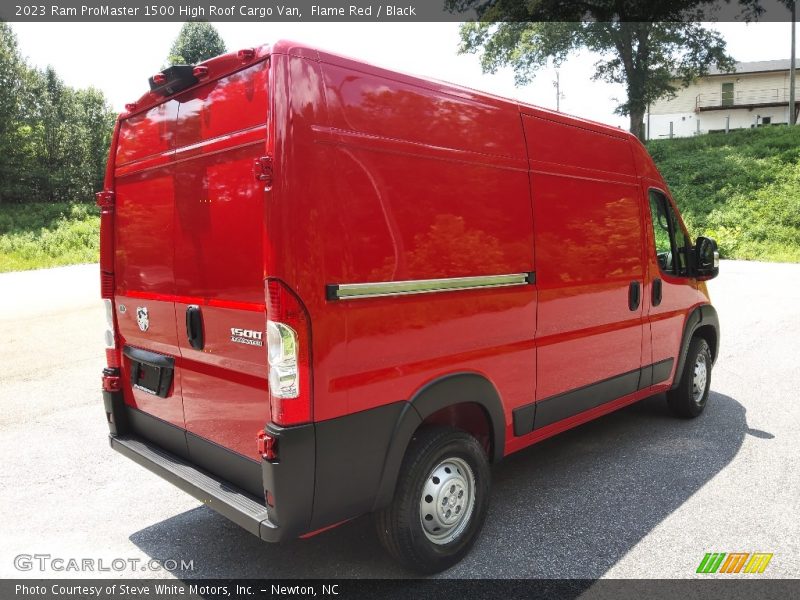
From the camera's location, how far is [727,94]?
47188 millimetres

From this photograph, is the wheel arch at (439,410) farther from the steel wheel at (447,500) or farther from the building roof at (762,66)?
the building roof at (762,66)

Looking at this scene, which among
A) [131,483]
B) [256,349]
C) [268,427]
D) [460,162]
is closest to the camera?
[268,427]

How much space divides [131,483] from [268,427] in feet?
7.43

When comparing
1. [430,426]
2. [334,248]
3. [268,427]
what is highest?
[334,248]

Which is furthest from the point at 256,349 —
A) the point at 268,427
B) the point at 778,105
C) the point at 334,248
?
the point at 778,105

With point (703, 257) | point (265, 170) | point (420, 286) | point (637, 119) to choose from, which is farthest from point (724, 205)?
point (265, 170)

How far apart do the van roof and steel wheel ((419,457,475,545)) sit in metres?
1.93

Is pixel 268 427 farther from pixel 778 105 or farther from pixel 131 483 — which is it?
pixel 778 105

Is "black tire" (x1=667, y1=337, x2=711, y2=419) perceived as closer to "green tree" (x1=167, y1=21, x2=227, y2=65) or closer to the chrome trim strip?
the chrome trim strip

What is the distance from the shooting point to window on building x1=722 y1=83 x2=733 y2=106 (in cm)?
4709

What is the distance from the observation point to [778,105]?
4531 centimetres

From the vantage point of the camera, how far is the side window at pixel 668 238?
4773 millimetres

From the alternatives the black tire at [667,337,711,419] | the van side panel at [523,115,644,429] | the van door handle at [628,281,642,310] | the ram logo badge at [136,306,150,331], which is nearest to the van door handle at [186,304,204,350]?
the ram logo badge at [136,306,150,331]

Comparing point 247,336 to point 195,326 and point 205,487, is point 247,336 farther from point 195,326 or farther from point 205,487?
point 205,487
